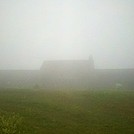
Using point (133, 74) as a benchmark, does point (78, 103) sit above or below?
below

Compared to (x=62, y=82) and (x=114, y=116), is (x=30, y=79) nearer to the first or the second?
(x=62, y=82)

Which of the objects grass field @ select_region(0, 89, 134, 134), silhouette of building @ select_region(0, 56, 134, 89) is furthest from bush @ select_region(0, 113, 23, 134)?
silhouette of building @ select_region(0, 56, 134, 89)

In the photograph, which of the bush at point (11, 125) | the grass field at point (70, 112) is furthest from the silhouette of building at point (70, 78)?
the bush at point (11, 125)

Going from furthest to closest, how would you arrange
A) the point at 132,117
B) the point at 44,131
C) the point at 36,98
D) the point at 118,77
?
the point at 118,77 → the point at 36,98 → the point at 132,117 → the point at 44,131

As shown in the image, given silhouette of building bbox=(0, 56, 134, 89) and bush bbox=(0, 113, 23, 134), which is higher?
silhouette of building bbox=(0, 56, 134, 89)

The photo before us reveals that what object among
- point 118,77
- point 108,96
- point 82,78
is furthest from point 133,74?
point 108,96

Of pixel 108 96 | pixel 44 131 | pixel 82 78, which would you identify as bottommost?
pixel 44 131

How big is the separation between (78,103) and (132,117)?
7224 mm

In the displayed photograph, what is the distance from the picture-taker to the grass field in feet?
65.9

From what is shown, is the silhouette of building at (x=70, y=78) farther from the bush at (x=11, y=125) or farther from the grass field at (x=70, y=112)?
the bush at (x=11, y=125)

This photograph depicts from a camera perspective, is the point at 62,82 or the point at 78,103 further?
the point at 62,82

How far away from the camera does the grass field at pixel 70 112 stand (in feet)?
65.9

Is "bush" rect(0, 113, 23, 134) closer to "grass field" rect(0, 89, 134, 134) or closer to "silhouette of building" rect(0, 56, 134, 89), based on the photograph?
"grass field" rect(0, 89, 134, 134)

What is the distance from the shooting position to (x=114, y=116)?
79.2 feet
